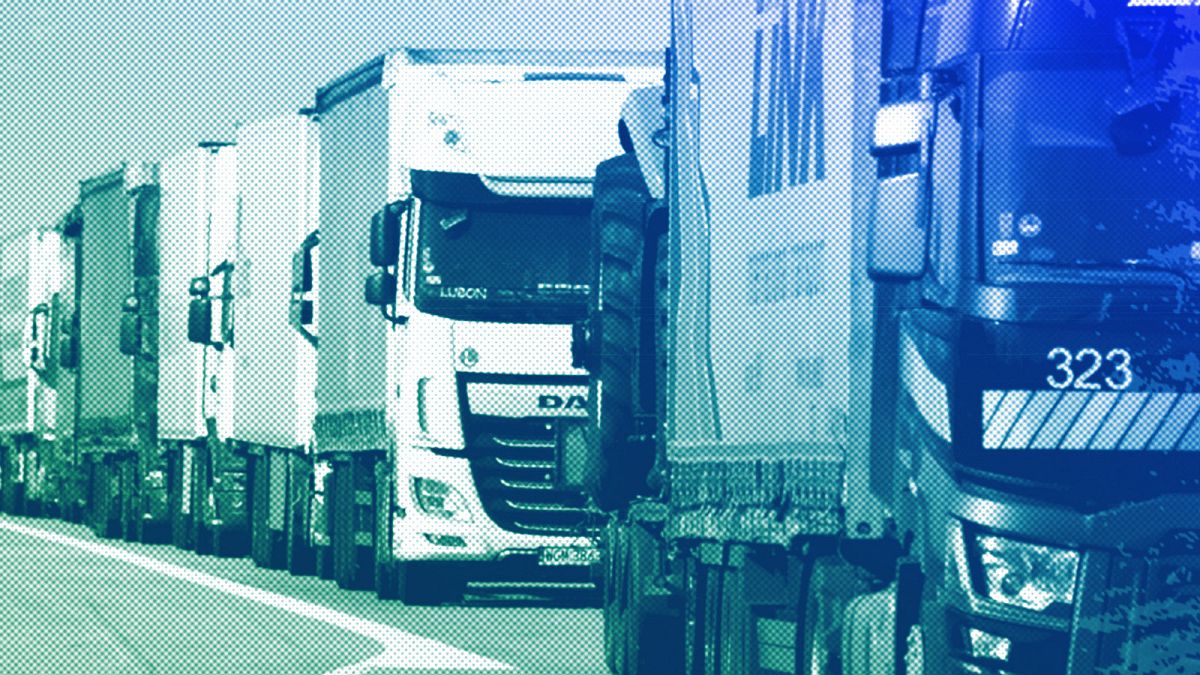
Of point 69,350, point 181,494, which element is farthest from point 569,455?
point 69,350

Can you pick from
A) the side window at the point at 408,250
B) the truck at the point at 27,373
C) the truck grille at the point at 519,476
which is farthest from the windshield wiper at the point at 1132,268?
the truck at the point at 27,373

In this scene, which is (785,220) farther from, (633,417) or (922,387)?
(633,417)

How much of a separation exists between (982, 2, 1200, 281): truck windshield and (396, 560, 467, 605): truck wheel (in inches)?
560

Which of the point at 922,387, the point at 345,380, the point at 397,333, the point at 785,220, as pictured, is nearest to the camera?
the point at 922,387

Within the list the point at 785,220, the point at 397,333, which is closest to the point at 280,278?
the point at 397,333

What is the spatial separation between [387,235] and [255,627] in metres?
3.40

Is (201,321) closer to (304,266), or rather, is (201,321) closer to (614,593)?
(304,266)

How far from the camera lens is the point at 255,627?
2338 centimetres

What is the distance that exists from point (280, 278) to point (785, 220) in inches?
675

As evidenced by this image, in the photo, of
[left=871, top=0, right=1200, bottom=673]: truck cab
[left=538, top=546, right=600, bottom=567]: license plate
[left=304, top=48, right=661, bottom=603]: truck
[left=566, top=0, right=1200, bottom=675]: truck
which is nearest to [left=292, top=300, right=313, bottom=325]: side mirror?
[left=304, top=48, right=661, bottom=603]: truck

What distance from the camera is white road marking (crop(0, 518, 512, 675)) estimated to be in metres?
19.6

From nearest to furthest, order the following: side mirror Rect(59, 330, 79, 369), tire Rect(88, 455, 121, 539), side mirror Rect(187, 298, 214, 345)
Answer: side mirror Rect(187, 298, 214, 345)
tire Rect(88, 455, 121, 539)
side mirror Rect(59, 330, 79, 369)

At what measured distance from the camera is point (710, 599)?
55.0ft

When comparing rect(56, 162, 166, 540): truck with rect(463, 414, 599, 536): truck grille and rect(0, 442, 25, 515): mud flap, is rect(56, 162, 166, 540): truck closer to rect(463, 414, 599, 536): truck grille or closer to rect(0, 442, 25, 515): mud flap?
rect(0, 442, 25, 515): mud flap
